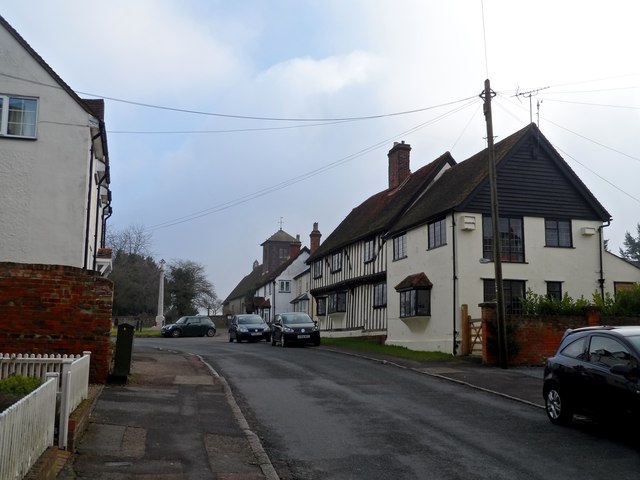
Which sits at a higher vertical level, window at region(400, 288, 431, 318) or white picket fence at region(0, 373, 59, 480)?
window at region(400, 288, 431, 318)

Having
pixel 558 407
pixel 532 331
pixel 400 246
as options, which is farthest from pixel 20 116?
pixel 400 246

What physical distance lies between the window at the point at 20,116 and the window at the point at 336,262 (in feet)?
75.3

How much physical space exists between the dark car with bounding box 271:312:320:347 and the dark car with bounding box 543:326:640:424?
18.8 m

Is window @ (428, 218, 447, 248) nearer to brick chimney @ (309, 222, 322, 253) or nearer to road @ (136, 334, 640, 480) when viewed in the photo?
road @ (136, 334, 640, 480)

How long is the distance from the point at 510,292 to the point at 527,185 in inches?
172

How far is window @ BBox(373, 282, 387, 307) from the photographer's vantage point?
31106mm

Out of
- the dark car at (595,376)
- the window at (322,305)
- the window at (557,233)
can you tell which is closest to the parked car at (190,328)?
the window at (322,305)

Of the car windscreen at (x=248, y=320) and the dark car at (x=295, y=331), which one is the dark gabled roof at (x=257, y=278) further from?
the dark car at (x=295, y=331)

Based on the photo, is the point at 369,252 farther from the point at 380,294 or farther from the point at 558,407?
the point at 558,407

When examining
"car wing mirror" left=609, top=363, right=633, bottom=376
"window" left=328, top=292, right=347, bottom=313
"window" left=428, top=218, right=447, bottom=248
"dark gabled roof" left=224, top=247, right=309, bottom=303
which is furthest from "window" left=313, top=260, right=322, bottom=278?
"car wing mirror" left=609, top=363, right=633, bottom=376

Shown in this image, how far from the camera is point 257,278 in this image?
8119 centimetres

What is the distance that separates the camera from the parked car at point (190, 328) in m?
46.1

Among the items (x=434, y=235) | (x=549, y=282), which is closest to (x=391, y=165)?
(x=434, y=235)

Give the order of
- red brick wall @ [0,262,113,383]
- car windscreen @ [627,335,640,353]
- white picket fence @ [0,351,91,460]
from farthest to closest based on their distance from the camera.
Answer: red brick wall @ [0,262,113,383] → car windscreen @ [627,335,640,353] → white picket fence @ [0,351,91,460]
